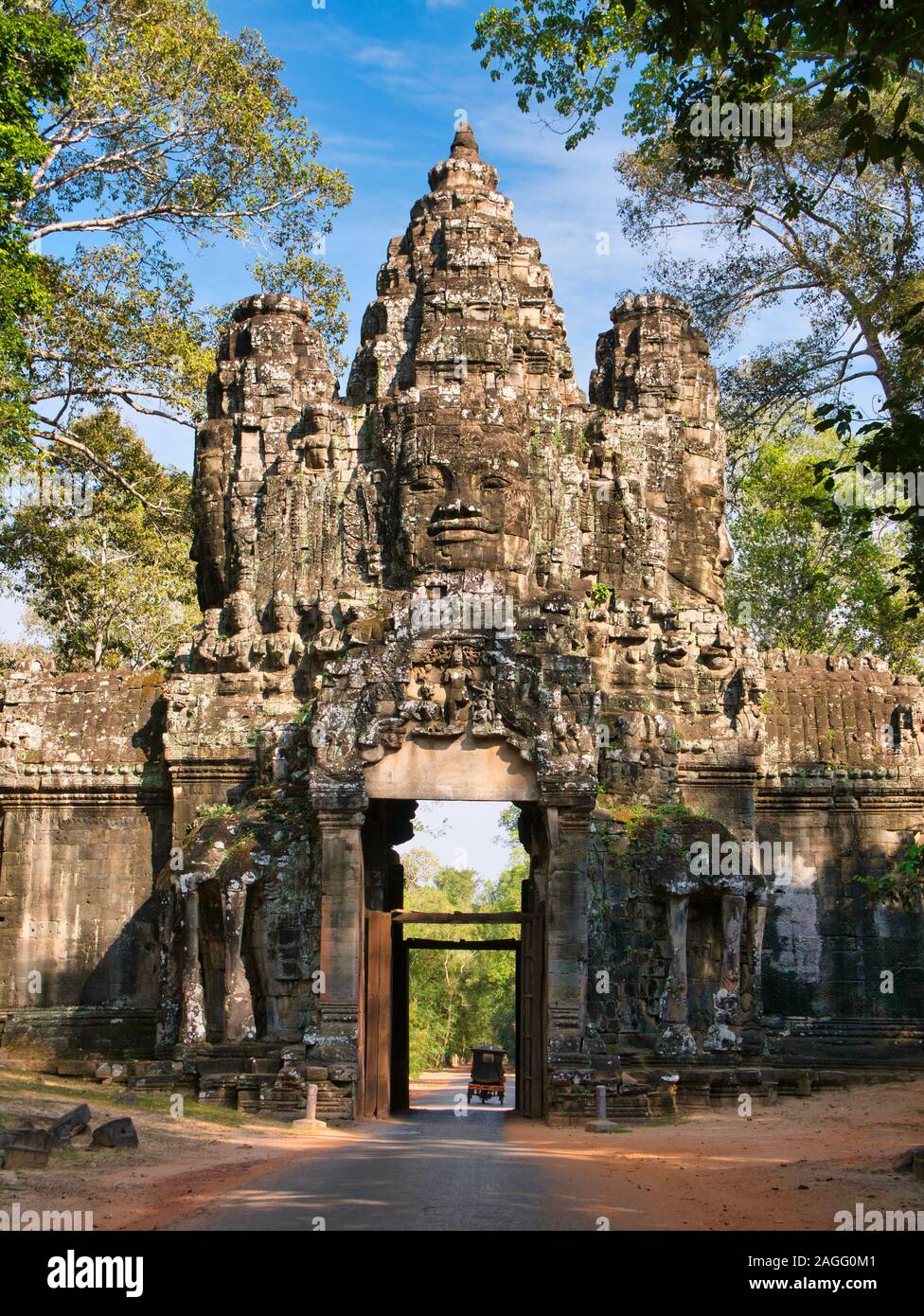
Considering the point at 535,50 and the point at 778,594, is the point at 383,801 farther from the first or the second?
the point at 778,594

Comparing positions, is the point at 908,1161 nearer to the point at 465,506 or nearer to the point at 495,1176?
the point at 495,1176

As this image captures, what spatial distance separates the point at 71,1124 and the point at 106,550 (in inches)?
817

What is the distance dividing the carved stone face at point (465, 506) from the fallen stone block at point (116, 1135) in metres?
8.91

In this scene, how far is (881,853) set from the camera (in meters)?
20.8

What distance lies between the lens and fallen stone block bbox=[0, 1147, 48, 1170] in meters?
11.1

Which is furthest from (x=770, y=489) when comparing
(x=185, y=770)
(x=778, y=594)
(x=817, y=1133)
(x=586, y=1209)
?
(x=586, y=1209)

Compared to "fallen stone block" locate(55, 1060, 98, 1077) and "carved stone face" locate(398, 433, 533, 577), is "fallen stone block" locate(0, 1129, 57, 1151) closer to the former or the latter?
"fallen stone block" locate(55, 1060, 98, 1077)

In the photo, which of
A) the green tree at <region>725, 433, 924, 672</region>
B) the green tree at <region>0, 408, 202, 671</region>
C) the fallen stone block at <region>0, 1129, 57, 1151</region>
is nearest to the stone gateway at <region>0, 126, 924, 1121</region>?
the fallen stone block at <region>0, 1129, 57, 1151</region>

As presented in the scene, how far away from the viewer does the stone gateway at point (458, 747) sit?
17.6 metres

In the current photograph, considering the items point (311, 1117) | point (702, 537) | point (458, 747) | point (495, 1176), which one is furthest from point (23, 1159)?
point (702, 537)

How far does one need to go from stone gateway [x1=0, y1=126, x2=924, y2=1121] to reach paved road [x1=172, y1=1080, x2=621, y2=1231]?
2436mm

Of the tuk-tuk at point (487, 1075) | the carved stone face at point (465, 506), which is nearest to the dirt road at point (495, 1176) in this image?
the carved stone face at point (465, 506)

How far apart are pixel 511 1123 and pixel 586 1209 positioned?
809 cm

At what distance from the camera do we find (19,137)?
19062 millimetres
